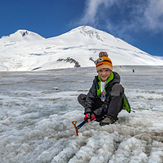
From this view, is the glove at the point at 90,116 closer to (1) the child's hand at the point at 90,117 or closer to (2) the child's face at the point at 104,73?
(1) the child's hand at the point at 90,117

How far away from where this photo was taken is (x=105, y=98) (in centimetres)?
249

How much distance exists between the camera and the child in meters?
2.25

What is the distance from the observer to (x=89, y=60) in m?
63.9

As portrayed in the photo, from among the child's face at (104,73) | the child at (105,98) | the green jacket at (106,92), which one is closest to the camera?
the child at (105,98)

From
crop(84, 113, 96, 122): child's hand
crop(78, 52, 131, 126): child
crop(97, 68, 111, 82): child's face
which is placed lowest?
crop(84, 113, 96, 122): child's hand

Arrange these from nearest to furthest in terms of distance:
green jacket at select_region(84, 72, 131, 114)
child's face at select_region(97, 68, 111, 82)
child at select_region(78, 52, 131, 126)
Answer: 1. child at select_region(78, 52, 131, 126)
2. green jacket at select_region(84, 72, 131, 114)
3. child's face at select_region(97, 68, 111, 82)

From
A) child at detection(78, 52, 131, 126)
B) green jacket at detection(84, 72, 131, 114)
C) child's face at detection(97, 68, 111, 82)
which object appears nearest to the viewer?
child at detection(78, 52, 131, 126)

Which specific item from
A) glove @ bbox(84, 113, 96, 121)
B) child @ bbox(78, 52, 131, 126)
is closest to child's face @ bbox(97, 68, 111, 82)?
child @ bbox(78, 52, 131, 126)

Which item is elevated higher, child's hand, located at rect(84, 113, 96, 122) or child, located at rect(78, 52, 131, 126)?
child, located at rect(78, 52, 131, 126)

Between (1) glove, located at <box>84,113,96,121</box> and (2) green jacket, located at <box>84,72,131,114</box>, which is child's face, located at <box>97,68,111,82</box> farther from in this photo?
(1) glove, located at <box>84,113,96,121</box>

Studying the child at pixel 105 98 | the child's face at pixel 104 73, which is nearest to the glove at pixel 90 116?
the child at pixel 105 98

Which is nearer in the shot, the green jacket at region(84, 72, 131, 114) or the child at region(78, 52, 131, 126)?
the child at region(78, 52, 131, 126)

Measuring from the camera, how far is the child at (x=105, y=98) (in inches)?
88.7

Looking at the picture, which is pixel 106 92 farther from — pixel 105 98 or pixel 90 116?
pixel 90 116
